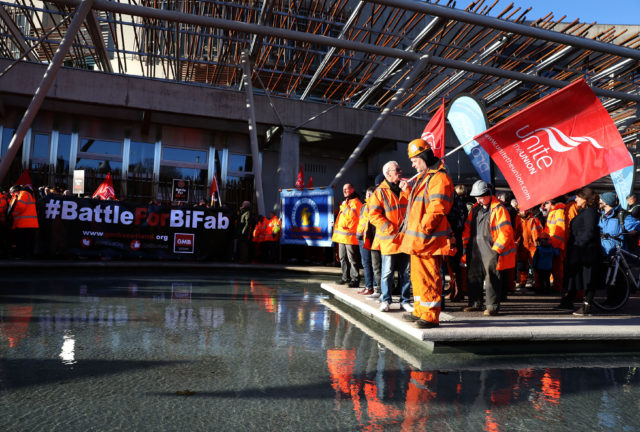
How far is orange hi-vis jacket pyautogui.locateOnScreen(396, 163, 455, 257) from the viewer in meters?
4.82

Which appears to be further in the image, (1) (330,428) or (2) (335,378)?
(2) (335,378)

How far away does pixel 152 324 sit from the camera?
5379mm

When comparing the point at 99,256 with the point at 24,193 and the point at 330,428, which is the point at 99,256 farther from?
the point at 330,428

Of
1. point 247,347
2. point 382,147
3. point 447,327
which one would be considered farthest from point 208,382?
point 382,147

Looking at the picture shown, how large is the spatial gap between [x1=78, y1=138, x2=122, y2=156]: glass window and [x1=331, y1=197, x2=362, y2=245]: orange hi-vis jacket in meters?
16.8

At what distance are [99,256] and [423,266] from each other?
10361mm

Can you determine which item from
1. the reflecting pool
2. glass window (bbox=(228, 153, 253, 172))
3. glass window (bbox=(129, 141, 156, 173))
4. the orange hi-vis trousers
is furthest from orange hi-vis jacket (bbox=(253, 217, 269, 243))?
glass window (bbox=(129, 141, 156, 173))

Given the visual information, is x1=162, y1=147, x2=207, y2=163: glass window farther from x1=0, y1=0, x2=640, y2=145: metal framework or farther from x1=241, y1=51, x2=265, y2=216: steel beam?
x1=241, y1=51, x2=265, y2=216: steel beam

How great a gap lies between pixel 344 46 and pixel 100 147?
1284 cm

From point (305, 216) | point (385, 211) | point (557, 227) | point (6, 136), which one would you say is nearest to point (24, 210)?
point (305, 216)

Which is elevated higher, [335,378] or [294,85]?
[294,85]

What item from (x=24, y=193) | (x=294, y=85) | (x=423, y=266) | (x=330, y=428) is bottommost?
(x=330, y=428)

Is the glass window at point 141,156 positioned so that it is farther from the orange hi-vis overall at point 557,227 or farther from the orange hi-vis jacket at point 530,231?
→ the orange hi-vis overall at point 557,227

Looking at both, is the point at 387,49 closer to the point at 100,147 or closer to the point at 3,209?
the point at 3,209
